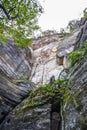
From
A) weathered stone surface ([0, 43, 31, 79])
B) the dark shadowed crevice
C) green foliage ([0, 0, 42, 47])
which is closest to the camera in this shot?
the dark shadowed crevice

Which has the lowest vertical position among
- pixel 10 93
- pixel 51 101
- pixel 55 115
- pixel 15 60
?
pixel 55 115

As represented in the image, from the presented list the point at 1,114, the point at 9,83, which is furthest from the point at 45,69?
the point at 1,114

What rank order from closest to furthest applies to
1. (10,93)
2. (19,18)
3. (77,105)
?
1. (77,105)
2. (10,93)
3. (19,18)

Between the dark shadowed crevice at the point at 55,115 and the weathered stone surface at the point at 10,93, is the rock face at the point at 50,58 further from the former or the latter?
the dark shadowed crevice at the point at 55,115

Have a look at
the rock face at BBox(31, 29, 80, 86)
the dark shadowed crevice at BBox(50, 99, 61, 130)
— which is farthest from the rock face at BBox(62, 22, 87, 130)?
the rock face at BBox(31, 29, 80, 86)

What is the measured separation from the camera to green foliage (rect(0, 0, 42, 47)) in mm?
13328

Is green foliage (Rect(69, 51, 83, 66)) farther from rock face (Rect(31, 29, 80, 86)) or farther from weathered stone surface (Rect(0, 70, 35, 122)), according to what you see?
rock face (Rect(31, 29, 80, 86))

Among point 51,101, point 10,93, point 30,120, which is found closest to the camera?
point 30,120

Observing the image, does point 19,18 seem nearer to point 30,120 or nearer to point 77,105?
point 30,120

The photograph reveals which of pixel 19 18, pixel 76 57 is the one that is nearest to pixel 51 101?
pixel 76 57

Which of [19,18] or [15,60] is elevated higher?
[15,60]

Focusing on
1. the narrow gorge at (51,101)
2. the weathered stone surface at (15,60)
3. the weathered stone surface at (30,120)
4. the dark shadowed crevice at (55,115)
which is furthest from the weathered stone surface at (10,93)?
the weathered stone surface at (15,60)

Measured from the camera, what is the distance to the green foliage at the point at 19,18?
13328 mm

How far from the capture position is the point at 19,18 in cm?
1419
